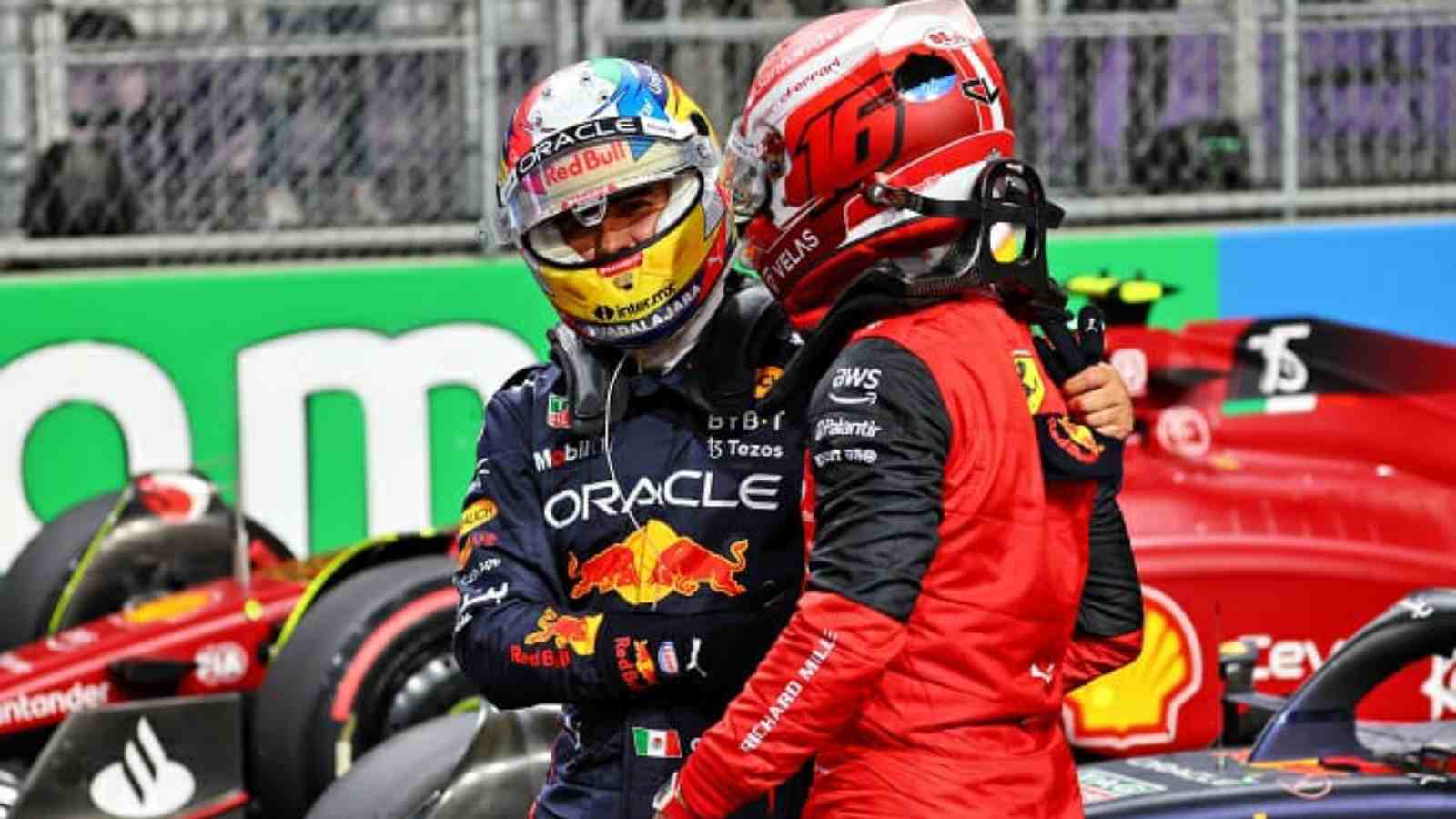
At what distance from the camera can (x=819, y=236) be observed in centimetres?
284

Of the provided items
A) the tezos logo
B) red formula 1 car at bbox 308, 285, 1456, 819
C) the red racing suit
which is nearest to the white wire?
the red racing suit

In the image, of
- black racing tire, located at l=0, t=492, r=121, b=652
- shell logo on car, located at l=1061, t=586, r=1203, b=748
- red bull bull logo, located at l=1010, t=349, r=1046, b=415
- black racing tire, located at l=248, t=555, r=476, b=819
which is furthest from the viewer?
black racing tire, located at l=0, t=492, r=121, b=652

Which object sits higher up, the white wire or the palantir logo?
the white wire

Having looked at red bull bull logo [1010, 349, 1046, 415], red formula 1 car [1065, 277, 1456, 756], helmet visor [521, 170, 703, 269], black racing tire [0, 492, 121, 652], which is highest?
helmet visor [521, 170, 703, 269]

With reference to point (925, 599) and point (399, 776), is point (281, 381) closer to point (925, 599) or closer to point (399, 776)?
point (399, 776)

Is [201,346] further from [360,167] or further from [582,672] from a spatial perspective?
[582,672]

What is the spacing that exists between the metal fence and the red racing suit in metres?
5.85

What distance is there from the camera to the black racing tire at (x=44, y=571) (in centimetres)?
711

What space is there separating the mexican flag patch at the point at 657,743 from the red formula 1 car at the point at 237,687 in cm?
272

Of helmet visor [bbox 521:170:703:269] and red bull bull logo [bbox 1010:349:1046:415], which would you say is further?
helmet visor [bbox 521:170:703:269]

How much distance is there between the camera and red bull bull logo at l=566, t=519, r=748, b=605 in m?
2.90

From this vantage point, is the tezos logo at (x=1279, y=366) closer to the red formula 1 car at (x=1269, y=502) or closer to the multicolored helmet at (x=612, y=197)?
the red formula 1 car at (x=1269, y=502)

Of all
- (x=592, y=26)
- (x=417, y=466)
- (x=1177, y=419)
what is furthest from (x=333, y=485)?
(x=1177, y=419)

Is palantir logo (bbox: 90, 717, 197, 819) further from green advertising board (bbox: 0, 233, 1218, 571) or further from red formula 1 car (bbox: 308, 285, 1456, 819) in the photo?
green advertising board (bbox: 0, 233, 1218, 571)
